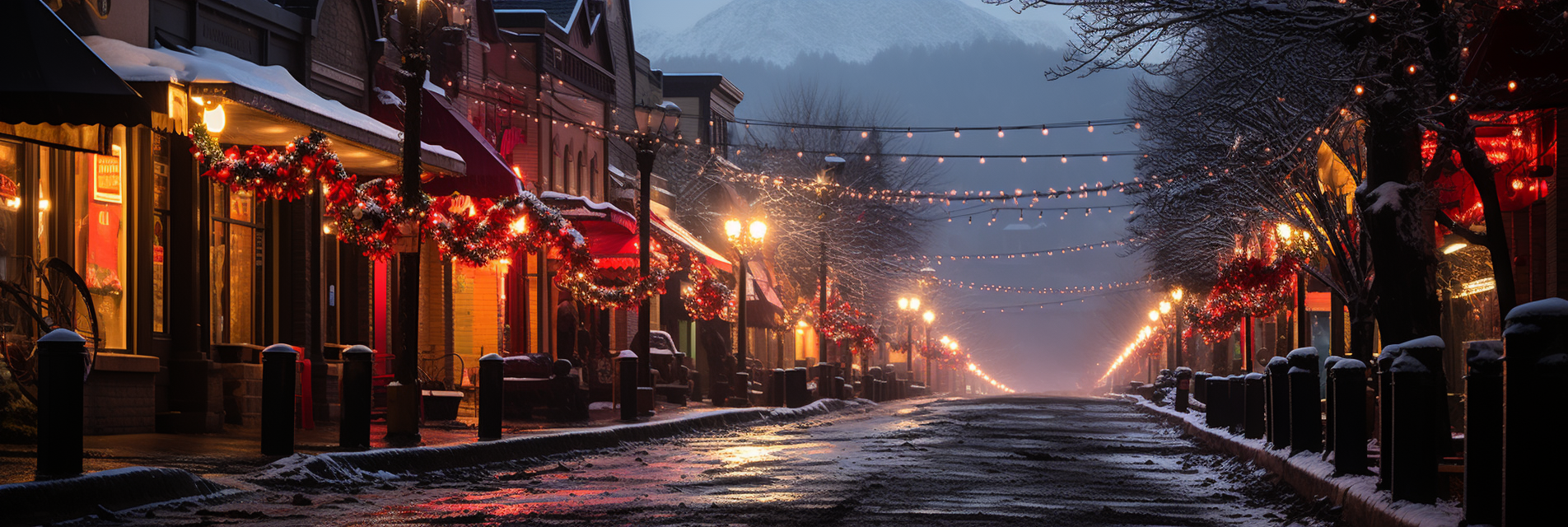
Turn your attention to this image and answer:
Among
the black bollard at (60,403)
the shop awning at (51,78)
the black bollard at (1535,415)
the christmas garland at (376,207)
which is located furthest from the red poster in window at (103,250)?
the black bollard at (1535,415)

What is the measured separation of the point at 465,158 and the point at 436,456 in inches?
403

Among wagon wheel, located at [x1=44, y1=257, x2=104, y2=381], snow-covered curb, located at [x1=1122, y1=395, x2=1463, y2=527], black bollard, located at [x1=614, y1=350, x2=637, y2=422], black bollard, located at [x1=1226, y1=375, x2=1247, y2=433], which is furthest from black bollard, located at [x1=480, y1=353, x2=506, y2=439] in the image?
black bollard, located at [x1=1226, y1=375, x2=1247, y2=433]

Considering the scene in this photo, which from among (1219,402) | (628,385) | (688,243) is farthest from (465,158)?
(688,243)

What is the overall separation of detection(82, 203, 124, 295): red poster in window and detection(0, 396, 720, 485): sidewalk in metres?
1.57

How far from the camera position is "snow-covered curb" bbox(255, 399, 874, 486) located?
10906mm

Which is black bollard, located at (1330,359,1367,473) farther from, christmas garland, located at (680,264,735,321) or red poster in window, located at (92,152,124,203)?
christmas garland, located at (680,264,735,321)

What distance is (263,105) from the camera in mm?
15102

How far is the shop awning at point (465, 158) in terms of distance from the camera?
22438 mm

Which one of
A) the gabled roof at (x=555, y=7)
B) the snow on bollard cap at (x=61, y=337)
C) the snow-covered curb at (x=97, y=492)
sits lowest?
the snow-covered curb at (x=97, y=492)

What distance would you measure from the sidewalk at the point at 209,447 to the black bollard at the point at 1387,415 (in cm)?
712

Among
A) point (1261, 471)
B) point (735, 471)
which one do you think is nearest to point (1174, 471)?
point (1261, 471)

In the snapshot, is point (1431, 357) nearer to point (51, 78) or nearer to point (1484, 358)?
point (1484, 358)

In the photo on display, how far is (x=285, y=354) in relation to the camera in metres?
12.1

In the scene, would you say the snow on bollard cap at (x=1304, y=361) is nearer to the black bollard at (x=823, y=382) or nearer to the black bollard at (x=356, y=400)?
the black bollard at (x=356, y=400)
